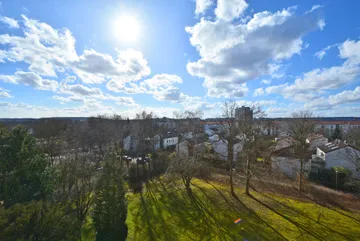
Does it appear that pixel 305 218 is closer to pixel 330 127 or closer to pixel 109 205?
pixel 109 205

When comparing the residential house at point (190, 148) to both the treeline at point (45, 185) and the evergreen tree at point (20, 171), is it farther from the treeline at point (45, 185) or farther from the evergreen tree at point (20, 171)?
the evergreen tree at point (20, 171)

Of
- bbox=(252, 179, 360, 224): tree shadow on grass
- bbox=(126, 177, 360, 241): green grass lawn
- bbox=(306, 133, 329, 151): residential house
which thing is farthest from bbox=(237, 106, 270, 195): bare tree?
bbox=(306, 133, 329, 151): residential house

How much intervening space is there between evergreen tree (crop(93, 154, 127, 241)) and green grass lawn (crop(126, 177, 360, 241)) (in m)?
1.21

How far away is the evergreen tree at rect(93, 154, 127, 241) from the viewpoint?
1102 cm

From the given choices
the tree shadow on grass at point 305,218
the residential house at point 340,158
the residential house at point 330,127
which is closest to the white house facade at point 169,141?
the residential house at point 340,158

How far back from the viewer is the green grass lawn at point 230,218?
11547 millimetres

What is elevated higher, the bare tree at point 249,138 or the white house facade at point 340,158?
the bare tree at point 249,138

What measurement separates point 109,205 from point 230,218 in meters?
8.45

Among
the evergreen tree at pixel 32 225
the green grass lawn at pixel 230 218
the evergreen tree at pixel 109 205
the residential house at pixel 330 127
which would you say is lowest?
the green grass lawn at pixel 230 218

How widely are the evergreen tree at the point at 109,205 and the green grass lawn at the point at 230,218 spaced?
1.21 m

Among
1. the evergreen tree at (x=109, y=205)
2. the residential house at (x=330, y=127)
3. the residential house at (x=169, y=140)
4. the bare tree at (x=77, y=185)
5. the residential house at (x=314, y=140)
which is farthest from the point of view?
the residential house at (x=330, y=127)

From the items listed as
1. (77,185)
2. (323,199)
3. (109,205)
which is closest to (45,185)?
(77,185)

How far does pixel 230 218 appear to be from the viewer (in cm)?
1366

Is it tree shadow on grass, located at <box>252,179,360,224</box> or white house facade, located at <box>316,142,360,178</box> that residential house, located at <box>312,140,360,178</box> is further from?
tree shadow on grass, located at <box>252,179,360,224</box>
